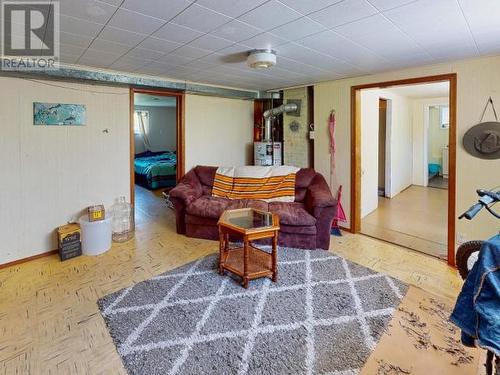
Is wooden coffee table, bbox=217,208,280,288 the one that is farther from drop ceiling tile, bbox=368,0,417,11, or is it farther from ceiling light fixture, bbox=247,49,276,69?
drop ceiling tile, bbox=368,0,417,11

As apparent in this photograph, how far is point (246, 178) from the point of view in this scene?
4.42 meters

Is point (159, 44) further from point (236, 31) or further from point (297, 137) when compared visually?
point (297, 137)

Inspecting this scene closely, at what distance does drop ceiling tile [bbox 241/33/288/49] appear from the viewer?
93.1 inches

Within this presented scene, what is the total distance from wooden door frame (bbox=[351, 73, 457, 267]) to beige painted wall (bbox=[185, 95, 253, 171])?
207 centimetres

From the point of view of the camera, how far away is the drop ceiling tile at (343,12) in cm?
180

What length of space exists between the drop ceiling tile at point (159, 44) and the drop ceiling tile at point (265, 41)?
0.65 metres

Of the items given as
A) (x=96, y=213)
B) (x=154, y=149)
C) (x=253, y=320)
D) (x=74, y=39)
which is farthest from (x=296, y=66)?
(x=154, y=149)

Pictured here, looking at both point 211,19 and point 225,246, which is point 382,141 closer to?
point 225,246

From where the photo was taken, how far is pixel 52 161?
10.8 feet

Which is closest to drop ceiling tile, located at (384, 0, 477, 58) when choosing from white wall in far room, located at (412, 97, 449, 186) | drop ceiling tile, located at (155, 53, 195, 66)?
drop ceiling tile, located at (155, 53, 195, 66)

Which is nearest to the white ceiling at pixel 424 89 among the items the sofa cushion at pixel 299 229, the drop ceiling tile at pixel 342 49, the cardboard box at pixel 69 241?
the drop ceiling tile at pixel 342 49

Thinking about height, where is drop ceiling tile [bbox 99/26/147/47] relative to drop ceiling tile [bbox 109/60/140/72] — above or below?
below

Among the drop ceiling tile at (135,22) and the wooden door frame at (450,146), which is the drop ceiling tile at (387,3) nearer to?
the drop ceiling tile at (135,22)

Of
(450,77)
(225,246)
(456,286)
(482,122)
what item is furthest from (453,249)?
(225,246)
